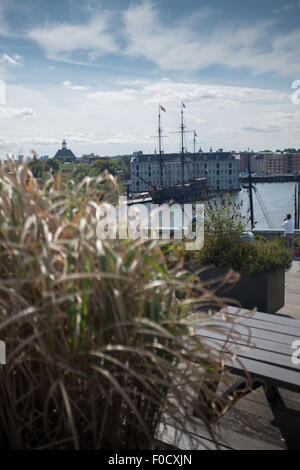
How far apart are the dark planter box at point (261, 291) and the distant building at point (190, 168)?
232 feet

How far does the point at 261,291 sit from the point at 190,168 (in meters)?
73.8

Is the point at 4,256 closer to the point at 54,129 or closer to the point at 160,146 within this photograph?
the point at 160,146

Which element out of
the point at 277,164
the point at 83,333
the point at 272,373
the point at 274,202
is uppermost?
the point at 277,164

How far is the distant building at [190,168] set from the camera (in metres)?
75.1

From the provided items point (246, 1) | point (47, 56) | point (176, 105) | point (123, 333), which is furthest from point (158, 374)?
point (176, 105)

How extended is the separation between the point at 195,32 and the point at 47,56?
6.24 meters

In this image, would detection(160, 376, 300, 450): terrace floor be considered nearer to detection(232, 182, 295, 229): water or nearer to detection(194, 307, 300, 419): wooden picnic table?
detection(194, 307, 300, 419): wooden picnic table

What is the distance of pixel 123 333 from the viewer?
944mm

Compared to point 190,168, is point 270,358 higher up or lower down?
lower down

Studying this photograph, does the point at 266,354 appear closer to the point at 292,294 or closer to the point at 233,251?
the point at 233,251

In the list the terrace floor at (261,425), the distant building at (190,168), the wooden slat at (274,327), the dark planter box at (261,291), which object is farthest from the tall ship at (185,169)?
the terrace floor at (261,425)

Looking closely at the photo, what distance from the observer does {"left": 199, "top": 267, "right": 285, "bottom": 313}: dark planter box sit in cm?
402

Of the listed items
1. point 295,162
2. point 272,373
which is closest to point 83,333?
point 272,373

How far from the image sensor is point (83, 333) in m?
0.91
